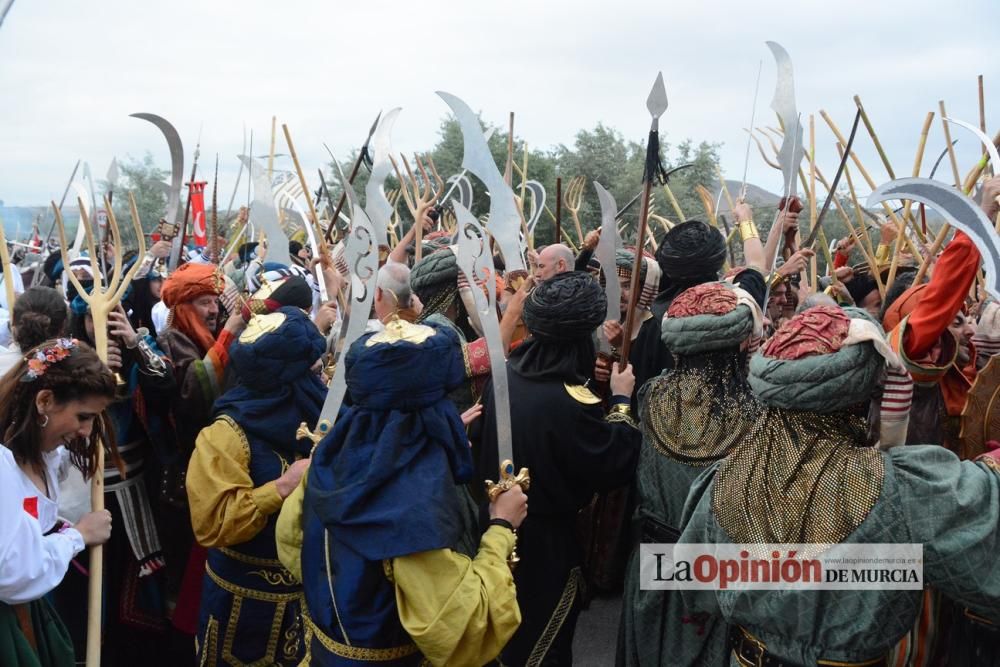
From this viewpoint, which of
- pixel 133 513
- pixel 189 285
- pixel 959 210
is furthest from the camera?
pixel 189 285

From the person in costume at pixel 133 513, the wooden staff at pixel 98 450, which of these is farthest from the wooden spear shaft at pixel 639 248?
the person in costume at pixel 133 513

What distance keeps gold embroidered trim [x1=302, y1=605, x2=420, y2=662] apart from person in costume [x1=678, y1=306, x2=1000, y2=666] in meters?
0.85

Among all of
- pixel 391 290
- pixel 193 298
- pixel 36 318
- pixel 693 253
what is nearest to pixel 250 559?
pixel 391 290

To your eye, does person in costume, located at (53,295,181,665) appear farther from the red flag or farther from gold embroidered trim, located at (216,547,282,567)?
the red flag

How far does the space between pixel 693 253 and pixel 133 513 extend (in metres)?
2.80

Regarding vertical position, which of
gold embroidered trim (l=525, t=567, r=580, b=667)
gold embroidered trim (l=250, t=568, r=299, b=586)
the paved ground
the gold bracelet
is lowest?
the paved ground

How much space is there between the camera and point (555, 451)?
2.75 m

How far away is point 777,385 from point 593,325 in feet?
3.32

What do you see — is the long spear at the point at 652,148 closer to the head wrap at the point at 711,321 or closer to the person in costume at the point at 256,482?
the head wrap at the point at 711,321

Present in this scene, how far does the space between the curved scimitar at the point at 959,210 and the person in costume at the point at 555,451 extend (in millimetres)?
1040

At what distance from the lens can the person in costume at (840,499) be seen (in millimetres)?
1720

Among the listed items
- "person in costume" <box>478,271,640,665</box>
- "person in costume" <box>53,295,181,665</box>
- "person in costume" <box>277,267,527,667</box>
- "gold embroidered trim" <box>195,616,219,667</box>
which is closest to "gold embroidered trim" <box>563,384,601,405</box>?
"person in costume" <box>478,271,640,665</box>

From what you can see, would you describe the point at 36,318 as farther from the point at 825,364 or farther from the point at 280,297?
the point at 825,364

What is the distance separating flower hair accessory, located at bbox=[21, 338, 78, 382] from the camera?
2275 millimetres
